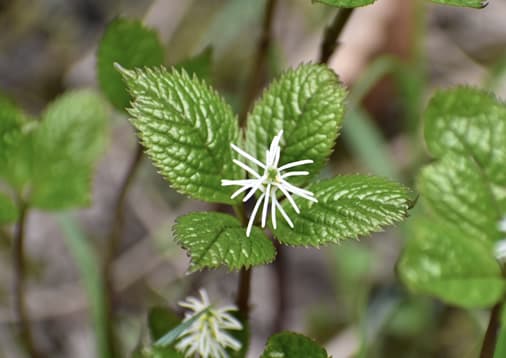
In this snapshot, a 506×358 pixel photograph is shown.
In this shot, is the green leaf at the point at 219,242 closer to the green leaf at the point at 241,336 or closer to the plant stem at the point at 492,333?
the green leaf at the point at 241,336

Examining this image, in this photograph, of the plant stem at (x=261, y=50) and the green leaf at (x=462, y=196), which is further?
the plant stem at (x=261, y=50)

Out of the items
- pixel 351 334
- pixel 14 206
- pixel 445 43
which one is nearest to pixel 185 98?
pixel 14 206

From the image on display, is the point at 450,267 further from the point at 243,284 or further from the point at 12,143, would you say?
the point at 12,143

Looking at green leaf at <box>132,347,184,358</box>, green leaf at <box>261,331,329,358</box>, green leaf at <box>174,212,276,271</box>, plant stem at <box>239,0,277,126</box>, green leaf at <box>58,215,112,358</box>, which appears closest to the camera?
green leaf at <box>174,212,276,271</box>

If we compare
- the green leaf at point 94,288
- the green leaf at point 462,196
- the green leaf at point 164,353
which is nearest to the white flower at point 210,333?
the green leaf at point 164,353

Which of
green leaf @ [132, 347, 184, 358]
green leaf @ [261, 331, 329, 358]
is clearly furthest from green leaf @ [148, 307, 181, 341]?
green leaf @ [261, 331, 329, 358]

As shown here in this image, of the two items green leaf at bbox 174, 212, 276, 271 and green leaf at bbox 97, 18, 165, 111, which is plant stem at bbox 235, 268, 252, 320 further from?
green leaf at bbox 97, 18, 165, 111
